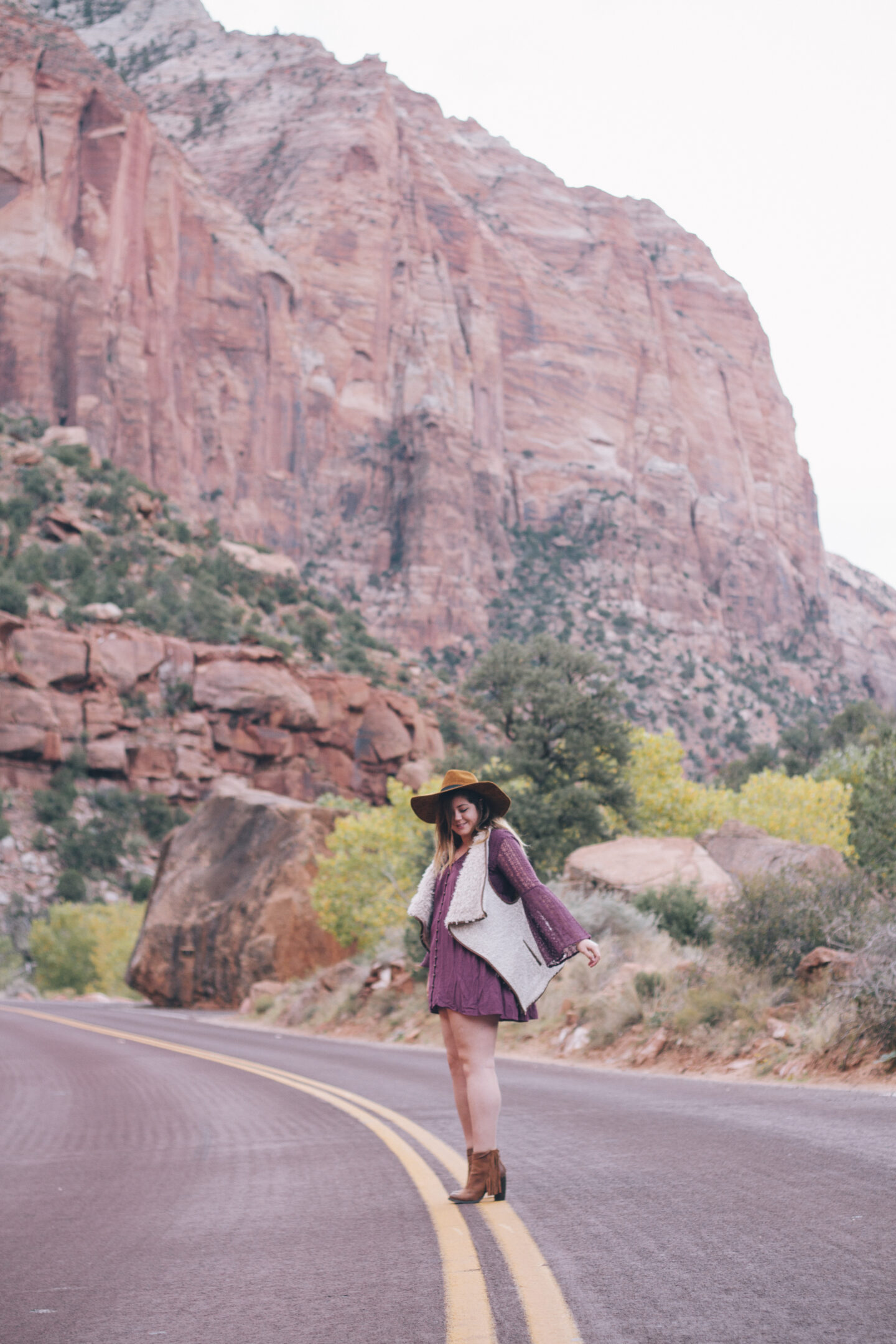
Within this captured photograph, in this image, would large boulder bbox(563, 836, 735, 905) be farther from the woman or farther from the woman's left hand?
the woman's left hand

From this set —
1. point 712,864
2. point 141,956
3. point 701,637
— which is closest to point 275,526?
point 701,637

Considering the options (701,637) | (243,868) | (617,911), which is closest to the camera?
(617,911)

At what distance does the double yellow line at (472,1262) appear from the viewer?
320 cm

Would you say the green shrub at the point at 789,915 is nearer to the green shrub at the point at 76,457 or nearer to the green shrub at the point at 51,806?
the green shrub at the point at 51,806

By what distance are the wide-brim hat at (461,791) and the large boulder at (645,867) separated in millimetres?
12097

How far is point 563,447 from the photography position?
12800 cm

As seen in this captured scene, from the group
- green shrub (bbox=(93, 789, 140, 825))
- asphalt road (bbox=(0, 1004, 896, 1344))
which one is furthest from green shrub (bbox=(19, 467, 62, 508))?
asphalt road (bbox=(0, 1004, 896, 1344))

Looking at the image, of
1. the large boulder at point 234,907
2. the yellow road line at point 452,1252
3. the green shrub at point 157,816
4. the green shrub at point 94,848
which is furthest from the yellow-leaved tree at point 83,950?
the yellow road line at point 452,1252

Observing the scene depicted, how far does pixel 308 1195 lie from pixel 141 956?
2846 cm

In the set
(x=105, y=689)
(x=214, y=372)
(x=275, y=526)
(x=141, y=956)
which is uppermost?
(x=214, y=372)

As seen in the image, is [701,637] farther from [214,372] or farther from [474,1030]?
[474,1030]

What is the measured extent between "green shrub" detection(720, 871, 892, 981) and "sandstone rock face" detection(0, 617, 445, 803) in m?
47.3

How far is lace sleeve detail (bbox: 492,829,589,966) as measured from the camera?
4.92 meters

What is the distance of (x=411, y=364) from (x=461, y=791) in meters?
116
